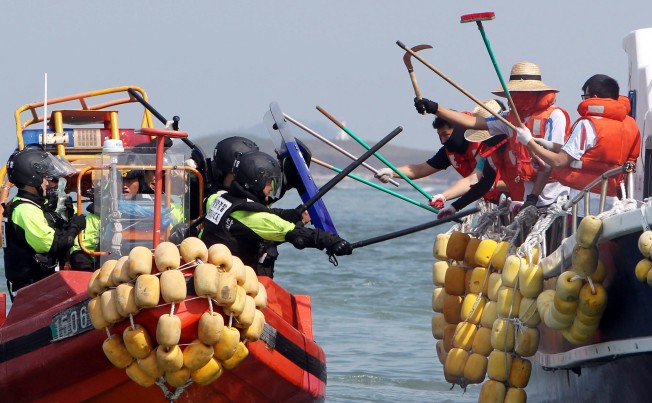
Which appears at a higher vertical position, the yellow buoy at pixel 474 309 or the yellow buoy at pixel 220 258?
the yellow buoy at pixel 220 258

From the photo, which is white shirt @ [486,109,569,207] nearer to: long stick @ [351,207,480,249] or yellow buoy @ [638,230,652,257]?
long stick @ [351,207,480,249]

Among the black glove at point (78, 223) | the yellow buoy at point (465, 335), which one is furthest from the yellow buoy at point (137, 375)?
the yellow buoy at point (465, 335)

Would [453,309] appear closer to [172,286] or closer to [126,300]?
[172,286]

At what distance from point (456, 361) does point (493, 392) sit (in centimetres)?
104

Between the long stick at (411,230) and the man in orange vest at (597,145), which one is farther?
the long stick at (411,230)

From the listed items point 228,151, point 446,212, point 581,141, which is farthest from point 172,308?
point 446,212

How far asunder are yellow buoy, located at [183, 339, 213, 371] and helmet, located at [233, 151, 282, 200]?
1487mm

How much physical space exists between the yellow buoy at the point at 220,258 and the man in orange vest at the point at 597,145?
2.29m

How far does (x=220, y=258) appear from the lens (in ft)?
27.1

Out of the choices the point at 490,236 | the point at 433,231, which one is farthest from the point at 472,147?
the point at 433,231

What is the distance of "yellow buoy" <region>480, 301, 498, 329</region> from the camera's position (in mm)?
9906

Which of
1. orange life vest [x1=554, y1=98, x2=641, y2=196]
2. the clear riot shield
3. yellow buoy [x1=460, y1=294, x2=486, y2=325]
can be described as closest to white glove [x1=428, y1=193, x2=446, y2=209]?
yellow buoy [x1=460, y1=294, x2=486, y2=325]

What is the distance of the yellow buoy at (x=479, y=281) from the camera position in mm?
10430

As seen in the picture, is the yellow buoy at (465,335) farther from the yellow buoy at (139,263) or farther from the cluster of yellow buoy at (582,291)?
the yellow buoy at (139,263)
